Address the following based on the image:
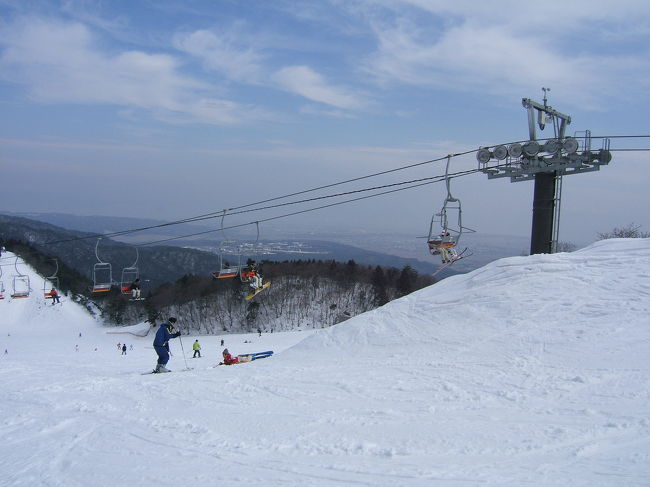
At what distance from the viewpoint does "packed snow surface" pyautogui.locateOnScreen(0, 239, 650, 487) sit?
547 cm

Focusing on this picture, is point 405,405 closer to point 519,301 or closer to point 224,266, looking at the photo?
point 519,301

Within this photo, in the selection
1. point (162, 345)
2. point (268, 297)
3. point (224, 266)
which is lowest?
point (268, 297)

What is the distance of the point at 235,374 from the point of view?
10133 mm

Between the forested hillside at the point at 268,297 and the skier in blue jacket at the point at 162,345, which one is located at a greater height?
the skier in blue jacket at the point at 162,345

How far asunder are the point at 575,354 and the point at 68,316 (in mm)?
80656

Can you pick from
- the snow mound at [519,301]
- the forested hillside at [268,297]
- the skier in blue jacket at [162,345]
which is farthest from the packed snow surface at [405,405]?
the forested hillside at [268,297]

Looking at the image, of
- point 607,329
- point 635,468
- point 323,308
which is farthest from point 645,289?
point 323,308

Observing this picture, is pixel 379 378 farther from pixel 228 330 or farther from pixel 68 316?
pixel 68 316

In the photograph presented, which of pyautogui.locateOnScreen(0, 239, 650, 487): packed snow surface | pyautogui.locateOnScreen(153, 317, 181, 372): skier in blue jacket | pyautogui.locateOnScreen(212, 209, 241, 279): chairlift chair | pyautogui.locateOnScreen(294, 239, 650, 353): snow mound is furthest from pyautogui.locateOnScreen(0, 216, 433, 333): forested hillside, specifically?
pyautogui.locateOnScreen(0, 239, 650, 487): packed snow surface

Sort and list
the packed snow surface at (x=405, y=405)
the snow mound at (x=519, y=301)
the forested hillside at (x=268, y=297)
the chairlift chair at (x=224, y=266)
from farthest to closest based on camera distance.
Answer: the forested hillside at (x=268, y=297), the chairlift chair at (x=224, y=266), the snow mound at (x=519, y=301), the packed snow surface at (x=405, y=405)

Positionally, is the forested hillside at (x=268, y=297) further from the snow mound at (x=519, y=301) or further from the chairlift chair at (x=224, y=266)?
the snow mound at (x=519, y=301)

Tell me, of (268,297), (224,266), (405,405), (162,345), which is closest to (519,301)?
(405,405)

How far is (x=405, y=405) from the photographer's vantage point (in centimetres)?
731

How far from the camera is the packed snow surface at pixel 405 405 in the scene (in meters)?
5.47
